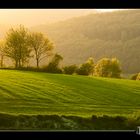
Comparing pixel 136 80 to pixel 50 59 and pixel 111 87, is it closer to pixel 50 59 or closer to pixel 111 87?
pixel 111 87

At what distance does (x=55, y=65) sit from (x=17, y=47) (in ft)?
1.22

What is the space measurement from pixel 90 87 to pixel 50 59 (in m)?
0.43

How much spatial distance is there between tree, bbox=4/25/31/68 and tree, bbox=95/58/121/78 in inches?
24.9

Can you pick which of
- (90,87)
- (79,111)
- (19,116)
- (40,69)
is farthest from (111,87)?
(19,116)

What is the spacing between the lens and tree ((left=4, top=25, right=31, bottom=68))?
317 cm

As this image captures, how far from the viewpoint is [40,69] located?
3.15 metres

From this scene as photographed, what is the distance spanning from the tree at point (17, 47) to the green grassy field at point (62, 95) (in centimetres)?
13

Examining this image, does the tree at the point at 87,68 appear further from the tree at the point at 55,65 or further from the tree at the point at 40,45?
the tree at the point at 40,45

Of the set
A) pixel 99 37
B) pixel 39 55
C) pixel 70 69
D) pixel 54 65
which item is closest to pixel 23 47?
pixel 39 55

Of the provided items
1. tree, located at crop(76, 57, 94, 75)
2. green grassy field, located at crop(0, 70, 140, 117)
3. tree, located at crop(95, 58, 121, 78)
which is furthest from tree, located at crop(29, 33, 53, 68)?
tree, located at crop(95, 58, 121, 78)

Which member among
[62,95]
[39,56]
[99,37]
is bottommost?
[62,95]

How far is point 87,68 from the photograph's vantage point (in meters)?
3.18

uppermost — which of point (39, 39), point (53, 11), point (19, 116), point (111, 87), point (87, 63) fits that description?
point (53, 11)

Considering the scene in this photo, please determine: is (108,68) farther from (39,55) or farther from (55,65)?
(39,55)
